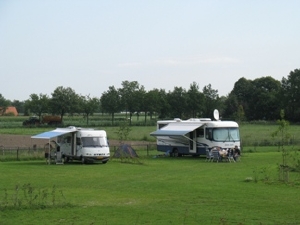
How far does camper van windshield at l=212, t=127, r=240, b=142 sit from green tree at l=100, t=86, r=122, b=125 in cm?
5803

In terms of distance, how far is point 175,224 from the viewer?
11445 millimetres

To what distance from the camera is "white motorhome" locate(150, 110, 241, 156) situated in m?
33.2

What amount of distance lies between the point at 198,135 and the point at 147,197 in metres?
18.7

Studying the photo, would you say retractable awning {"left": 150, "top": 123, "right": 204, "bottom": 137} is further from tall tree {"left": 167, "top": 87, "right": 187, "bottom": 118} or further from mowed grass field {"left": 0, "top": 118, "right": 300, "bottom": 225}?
tall tree {"left": 167, "top": 87, "right": 187, "bottom": 118}

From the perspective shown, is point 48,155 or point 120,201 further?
point 48,155

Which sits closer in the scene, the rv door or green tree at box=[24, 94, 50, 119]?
the rv door

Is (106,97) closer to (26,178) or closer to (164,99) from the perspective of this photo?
(164,99)

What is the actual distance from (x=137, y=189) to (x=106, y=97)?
7441 cm

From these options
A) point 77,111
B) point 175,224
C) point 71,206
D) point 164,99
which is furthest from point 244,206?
point 77,111

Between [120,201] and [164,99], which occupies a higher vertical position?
[164,99]

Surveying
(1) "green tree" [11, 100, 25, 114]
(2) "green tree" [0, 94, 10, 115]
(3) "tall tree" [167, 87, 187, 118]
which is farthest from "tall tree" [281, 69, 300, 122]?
(1) "green tree" [11, 100, 25, 114]

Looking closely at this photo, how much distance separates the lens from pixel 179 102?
87.7m

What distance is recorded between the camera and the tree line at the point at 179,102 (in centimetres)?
8750

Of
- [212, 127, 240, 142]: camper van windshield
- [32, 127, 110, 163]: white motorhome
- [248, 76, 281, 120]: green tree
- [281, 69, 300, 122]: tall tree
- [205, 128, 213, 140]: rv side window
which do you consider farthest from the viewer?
[248, 76, 281, 120]: green tree
